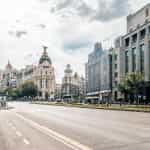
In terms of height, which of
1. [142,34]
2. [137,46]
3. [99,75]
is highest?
[142,34]

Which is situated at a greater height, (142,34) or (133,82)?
(142,34)

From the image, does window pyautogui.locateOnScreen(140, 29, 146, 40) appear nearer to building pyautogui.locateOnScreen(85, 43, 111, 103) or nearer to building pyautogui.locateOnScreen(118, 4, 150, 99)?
building pyautogui.locateOnScreen(118, 4, 150, 99)

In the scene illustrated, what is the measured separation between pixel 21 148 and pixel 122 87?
7563 cm

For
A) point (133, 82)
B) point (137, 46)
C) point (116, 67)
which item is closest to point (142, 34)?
point (137, 46)

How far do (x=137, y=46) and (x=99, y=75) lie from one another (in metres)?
41.5

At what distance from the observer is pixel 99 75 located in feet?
455

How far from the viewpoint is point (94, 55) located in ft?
485

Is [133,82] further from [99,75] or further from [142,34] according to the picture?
[99,75]

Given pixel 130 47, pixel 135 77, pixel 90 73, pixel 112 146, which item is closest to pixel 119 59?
pixel 130 47

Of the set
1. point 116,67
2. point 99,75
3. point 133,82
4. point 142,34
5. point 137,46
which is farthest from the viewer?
point 99,75

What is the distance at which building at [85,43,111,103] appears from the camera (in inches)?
4977

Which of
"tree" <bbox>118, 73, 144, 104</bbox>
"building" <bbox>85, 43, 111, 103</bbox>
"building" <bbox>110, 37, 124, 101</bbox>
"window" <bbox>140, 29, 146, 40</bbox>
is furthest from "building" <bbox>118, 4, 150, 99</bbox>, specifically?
"building" <bbox>85, 43, 111, 103</bbox>

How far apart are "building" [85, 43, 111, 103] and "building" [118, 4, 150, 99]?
1577cm

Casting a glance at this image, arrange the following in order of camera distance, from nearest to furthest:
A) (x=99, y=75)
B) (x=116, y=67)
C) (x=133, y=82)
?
1. (x=133, y=82)
2. (x=116, y=67)
3. (x=99, y=75)
